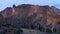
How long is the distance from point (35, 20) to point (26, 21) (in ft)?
15.4

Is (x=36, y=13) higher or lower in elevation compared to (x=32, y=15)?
higher

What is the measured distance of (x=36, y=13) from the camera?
74.1 metres

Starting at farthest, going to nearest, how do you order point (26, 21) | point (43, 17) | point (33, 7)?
point (33, 7) < point (43, 17) < point (26, 21)

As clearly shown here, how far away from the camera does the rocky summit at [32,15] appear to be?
65.6 meters

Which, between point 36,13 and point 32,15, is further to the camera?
point 36,13

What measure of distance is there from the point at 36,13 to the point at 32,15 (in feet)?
5.78

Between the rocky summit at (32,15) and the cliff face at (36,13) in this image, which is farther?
the cliff face at (36,13)

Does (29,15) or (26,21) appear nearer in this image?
(26,21)

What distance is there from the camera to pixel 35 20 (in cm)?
6831

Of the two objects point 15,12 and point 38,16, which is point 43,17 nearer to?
point 38,16

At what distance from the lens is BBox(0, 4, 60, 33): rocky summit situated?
65581 mm

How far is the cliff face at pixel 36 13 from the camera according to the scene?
68250 mm

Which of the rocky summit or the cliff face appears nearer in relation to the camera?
the rocky summit

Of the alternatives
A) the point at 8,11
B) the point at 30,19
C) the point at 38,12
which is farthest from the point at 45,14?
the point at 8,11
